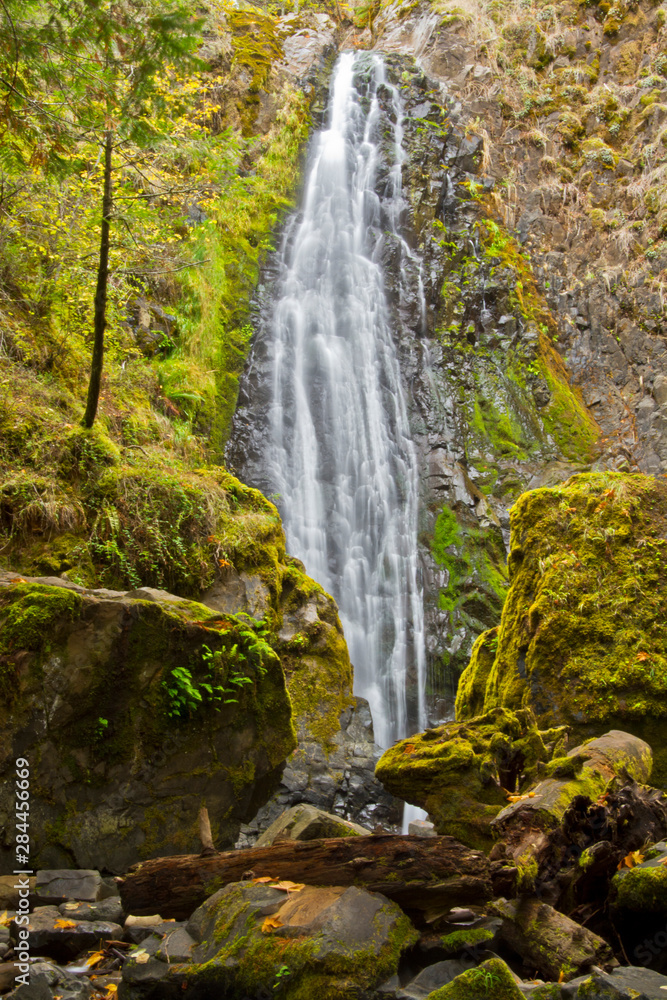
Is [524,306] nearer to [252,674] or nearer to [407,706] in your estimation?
[407,706]

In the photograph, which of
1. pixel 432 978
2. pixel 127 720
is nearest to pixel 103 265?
pixel 127 720

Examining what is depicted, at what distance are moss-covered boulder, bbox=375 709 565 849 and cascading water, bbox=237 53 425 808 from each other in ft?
18.3

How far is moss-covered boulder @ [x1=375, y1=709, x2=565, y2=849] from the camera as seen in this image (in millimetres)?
4414

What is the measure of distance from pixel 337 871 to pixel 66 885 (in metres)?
1.69

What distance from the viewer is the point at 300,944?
2785 mm

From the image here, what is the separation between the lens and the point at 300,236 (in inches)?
643

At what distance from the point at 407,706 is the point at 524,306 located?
10.1 meters

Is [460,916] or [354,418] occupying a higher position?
[354,418]

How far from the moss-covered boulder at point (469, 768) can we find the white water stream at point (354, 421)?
5464mm

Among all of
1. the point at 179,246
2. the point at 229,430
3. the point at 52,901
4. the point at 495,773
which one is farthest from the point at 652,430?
the point at 52,901

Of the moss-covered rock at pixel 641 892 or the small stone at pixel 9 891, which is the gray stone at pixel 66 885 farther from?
the moss-covered rock at pixel 641 892

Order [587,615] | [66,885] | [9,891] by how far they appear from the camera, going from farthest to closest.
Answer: [587,615], [66,885], [9,891]

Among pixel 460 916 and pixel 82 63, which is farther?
pixel 82 63

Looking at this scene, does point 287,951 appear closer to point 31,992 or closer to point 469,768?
point 31,992
